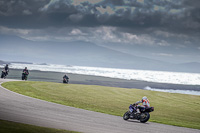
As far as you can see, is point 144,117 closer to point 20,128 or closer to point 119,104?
point 20,128

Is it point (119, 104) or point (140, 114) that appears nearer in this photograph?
point (140, 114)

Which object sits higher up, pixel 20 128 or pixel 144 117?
pixel 144 117

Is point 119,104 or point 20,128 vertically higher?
point 119,104

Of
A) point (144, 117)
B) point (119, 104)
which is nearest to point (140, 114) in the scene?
point (144, 117)

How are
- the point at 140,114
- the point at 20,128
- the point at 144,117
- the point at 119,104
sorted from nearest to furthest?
the point at 20,128 → the point at 144,117 → the point at 140,114 → the point at 119,104

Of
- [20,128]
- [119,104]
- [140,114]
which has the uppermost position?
[140,114]

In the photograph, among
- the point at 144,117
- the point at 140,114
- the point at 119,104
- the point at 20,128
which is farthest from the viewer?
the point at 119,104

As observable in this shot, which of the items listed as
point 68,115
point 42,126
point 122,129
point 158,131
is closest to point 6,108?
point 68,115

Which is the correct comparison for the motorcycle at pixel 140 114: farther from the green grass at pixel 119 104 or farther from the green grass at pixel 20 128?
the green grass at pixel 20 128

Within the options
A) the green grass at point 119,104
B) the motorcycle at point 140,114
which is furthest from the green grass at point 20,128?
the green grass at point 119,104

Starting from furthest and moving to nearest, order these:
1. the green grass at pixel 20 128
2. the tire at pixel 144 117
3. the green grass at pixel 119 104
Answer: the green grass at pixel 119 104 < the tire at pixel 144 117 < the green grass at pixel 20 128

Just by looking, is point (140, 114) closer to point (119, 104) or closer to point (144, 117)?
point (144, 117)

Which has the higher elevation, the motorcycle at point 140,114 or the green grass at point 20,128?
the motorcycle at point 140,114

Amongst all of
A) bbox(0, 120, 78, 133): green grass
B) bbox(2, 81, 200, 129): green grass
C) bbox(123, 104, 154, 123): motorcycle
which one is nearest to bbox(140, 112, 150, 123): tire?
bbox(123, 104, 154, 123): motorcycle
